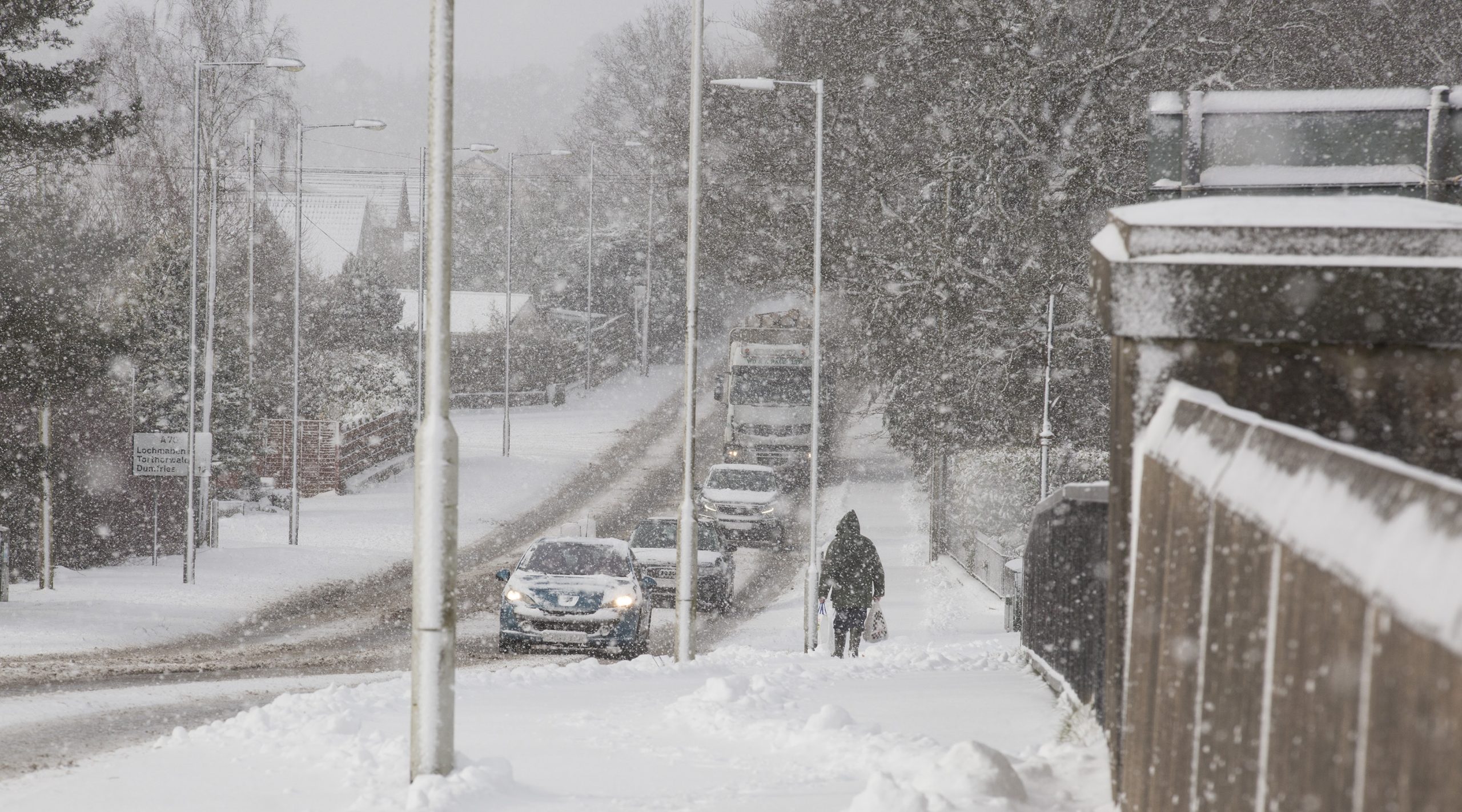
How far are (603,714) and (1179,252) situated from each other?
20.0ft

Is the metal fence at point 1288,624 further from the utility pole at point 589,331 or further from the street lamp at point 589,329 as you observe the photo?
the utility pole at point 589,331

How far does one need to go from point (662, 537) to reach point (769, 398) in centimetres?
1528

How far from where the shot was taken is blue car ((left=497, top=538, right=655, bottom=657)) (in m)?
18.7

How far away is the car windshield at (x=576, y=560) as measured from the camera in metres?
19.4

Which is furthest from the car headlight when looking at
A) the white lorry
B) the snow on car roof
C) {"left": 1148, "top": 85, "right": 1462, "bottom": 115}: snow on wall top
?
the white lorry

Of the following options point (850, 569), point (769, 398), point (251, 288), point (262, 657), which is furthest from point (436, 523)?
point (769, 398)

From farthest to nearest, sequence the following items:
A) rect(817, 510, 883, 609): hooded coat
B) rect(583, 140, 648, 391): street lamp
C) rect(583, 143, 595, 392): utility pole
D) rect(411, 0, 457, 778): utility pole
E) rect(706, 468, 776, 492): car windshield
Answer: rect(583, 143, 595, 392): utility pole, rect(583, 140, 648, 391): street lamp, rect(706, 468, 776, 492): car windshield, rect(817, 510, 883, 609): hooded coat, rect(411, 0, 457, 778): utility pole

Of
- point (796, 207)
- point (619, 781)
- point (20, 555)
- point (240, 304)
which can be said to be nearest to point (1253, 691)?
point (619, 781)

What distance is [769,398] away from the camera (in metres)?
40.4

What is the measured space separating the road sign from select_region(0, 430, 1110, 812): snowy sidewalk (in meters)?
15.1

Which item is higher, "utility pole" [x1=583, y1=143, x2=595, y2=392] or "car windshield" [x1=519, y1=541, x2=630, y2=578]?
"utility pole" [x1=583, y1=143, x2=595, y2=392]

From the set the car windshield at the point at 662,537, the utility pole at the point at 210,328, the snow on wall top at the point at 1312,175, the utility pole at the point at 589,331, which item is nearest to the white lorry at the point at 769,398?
the car windshield at the point at 662,537

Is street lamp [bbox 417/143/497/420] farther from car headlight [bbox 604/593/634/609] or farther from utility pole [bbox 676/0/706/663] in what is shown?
utility pole [bbox 676/0/706/663]

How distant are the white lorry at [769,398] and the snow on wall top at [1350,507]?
1432 inches
